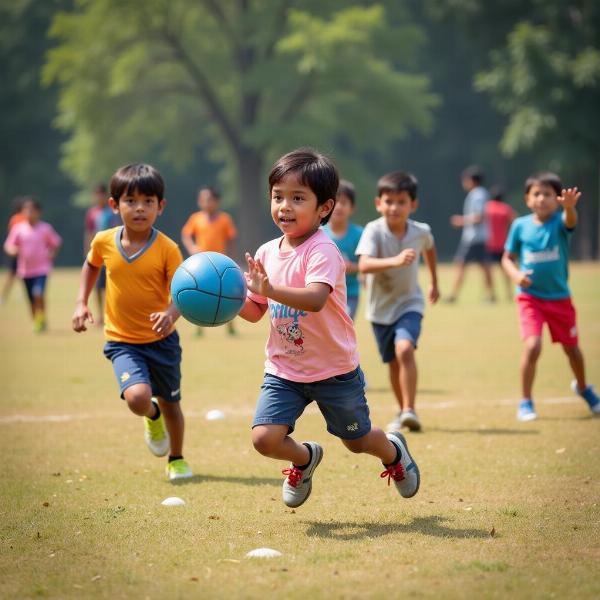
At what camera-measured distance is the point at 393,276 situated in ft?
29.3

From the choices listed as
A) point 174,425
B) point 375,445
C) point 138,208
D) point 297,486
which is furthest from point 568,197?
point 297,486

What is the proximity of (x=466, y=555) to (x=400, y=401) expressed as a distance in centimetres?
392

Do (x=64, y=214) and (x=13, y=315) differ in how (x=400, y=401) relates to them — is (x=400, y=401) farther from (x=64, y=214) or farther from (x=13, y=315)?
(x=64, y=214)

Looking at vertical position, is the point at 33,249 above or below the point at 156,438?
above

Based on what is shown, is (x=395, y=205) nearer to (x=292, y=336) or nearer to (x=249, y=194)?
(x=292, y=336)

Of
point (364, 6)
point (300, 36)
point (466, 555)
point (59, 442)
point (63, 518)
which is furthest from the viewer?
point (364, 6)

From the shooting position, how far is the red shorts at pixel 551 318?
894 centimetres

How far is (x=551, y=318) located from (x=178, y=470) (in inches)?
144

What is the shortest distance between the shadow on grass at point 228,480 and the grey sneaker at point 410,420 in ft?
5.84

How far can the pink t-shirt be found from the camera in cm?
565

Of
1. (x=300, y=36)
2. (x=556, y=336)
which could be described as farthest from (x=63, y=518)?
(x=300, y=36)

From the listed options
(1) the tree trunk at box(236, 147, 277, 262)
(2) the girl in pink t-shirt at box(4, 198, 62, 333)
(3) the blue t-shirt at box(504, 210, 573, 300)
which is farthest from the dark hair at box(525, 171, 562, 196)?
(1) the tree trunk at box(236, 147, 277, 262)

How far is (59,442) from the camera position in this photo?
8.35 m

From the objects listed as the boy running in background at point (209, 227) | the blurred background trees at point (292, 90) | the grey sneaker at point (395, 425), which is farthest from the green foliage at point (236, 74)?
the grey sneaker at point (395, 425)
